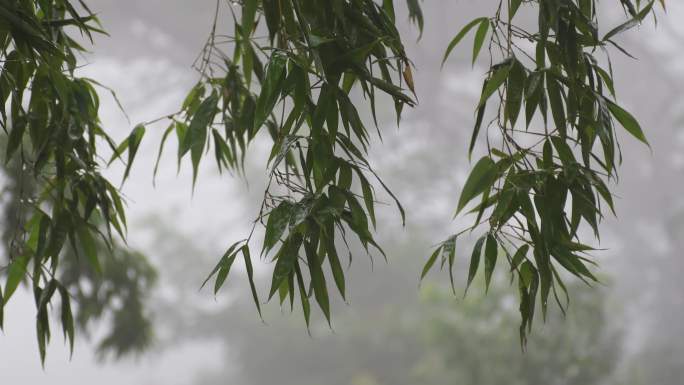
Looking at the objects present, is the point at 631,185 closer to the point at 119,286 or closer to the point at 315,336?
the point at 315,336

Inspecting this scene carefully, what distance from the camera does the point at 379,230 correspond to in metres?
8.55

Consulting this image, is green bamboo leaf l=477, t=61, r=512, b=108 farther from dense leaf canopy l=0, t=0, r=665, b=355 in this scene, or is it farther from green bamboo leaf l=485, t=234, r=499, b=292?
green bamboo leaf l=485, t=234, r=499, b=292

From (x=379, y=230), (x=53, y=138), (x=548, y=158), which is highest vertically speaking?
(x=379, y=230)

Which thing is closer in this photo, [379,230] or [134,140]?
[134,140]

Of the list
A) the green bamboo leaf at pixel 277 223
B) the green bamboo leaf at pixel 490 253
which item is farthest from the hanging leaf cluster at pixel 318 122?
the green bamboo leaf at pixel 490 253

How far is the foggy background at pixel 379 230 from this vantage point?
6.94 m

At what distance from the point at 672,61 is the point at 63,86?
7.40m

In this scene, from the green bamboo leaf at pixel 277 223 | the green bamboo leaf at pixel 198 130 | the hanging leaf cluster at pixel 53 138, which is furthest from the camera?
the green bamboo leaf at pixel 198 130

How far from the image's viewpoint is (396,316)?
8180 millimetres

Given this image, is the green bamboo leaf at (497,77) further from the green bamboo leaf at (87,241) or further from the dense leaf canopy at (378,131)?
the green bamboo leaf at (87,241)

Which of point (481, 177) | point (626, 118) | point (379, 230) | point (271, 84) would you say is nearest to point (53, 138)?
point (271, 84)

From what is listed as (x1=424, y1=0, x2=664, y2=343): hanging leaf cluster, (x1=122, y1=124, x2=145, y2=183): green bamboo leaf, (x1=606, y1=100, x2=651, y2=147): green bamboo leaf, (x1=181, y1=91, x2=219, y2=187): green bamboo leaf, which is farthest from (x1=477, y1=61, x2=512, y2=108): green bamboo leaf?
(x1=122, y1=124, x2=145, y2=183): green bamboo leaf

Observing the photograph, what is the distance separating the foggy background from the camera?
22.8ft

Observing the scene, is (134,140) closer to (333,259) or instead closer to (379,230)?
(333,259)
